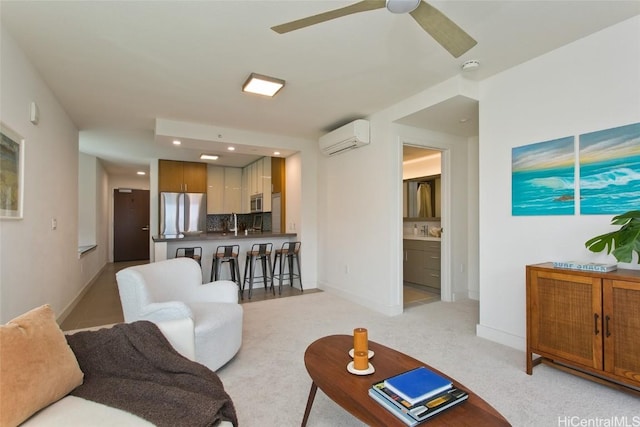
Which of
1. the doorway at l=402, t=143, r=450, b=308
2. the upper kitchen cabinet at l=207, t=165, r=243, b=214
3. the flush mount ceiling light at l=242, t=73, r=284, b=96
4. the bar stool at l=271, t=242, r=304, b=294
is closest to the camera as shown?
the flush mount ceiling light at l=242, t=73, r=284, b=96

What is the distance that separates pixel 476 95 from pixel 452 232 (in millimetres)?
2015

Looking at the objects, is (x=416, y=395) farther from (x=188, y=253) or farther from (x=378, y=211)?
(x=188, y=253)

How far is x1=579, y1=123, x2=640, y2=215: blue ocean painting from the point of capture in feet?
7.06

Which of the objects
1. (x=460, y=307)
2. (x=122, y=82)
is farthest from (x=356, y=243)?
(x=122, y=82)

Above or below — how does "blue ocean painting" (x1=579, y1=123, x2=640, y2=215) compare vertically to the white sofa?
above

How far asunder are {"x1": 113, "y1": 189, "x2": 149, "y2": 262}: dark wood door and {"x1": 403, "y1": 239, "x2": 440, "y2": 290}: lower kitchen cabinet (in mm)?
7557

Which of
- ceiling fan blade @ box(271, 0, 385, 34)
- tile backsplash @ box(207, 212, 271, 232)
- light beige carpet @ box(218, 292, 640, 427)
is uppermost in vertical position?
ceiling fan blade @ box(271, 0, 385, 34)

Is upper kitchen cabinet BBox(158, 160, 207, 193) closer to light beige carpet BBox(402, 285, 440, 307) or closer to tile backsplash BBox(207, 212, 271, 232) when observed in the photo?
tile backsplash BBox(207, 212, 271, 232)

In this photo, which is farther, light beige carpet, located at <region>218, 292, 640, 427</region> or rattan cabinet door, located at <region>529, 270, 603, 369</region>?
rattan cabinet door, located at <region>529, 270, 603, 369</region>

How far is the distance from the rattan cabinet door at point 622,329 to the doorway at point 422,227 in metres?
2.40

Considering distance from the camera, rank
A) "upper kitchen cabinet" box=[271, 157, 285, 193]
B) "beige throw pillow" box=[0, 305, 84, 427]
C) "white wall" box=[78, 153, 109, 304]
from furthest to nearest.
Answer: "upper kitchen cabinet" box=[271, 157, 285, 193]
"white wall" box=[78, 153, 109, 304]
"beige throw pillow" box=[0, 305, 84, 427]

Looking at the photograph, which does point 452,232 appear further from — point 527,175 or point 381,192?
point 527,175

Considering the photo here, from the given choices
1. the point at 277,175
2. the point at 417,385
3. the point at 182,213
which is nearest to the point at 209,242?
the point at 277,175

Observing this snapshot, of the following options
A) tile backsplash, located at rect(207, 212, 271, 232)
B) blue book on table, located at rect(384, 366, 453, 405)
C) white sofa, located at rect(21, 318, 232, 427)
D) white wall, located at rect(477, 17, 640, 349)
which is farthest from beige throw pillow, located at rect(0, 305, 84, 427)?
tile backsplash, located at rect(207, 212, 271, 232)
